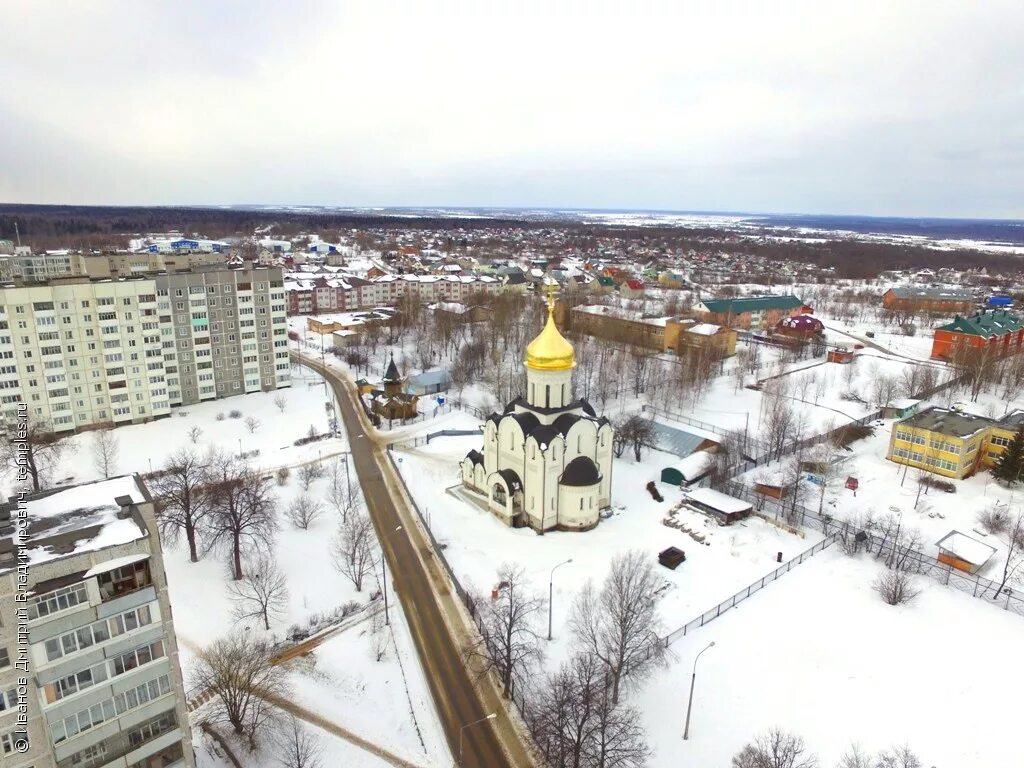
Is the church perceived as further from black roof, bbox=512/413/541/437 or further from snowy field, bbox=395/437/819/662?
snowy field, bbox=395/437/819/662

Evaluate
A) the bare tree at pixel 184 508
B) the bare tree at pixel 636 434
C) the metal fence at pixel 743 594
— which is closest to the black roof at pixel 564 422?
the bare tree at pixel 636 434

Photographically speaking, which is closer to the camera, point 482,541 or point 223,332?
point 482,541

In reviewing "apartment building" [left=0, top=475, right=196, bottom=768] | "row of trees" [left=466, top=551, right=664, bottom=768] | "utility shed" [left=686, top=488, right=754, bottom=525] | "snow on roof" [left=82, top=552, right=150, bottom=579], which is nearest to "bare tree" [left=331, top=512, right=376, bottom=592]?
"row of trees" [left=466, top=551, right=664, bottom=768]

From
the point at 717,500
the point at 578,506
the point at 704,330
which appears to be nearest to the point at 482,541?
the point at 578,506

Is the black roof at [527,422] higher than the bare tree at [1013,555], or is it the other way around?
the black roof at [527,422]

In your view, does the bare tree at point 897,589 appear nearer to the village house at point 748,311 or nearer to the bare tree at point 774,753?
the bare tree at point 774,753

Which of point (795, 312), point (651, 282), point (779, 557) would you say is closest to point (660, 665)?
point (779, 557)

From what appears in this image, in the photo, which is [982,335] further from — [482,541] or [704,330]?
[482,541]
